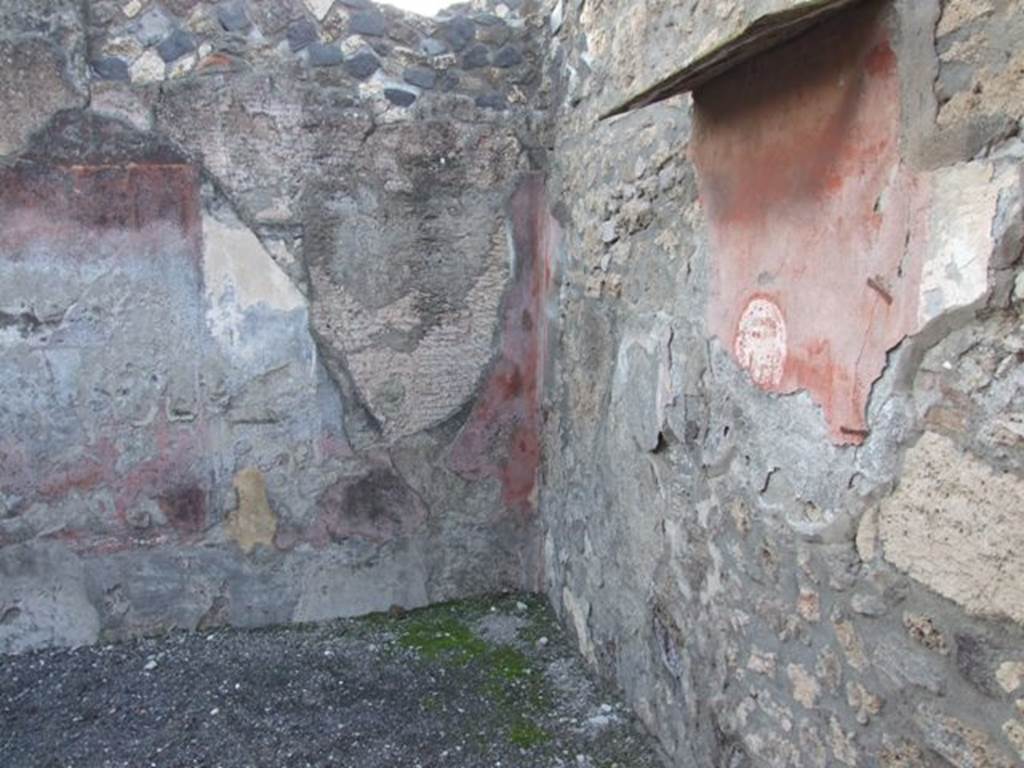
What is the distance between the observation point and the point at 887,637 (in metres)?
1.25

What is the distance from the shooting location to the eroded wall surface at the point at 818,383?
1059 millimetres

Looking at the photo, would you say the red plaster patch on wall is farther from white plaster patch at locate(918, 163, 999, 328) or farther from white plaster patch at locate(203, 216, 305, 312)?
white plaster patch at locate(918, 163, 999, 328)

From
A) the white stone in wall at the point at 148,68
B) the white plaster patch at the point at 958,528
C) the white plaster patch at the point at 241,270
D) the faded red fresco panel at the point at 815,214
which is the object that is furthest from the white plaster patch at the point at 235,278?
the white plaster patch at the point at 958,528

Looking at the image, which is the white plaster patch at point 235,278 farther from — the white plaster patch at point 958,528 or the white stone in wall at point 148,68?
the white plaster patch at point 958,528

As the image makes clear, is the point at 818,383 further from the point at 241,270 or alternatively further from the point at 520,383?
the point at 241,270

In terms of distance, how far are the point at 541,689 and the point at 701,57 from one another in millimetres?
1803

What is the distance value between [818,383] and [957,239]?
36 cm

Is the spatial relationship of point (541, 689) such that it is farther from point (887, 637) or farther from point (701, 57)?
point (701, 57)

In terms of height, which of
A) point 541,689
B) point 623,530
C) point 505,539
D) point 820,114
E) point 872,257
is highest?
point 820,114

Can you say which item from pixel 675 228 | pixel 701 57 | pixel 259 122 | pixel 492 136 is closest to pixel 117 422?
pixel 259 122

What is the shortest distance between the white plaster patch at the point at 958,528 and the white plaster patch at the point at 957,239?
18 cm

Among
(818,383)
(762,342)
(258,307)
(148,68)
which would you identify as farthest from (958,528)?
(148,68)

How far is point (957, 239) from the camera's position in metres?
1.08

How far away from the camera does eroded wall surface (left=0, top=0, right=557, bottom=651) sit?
2467 mm
